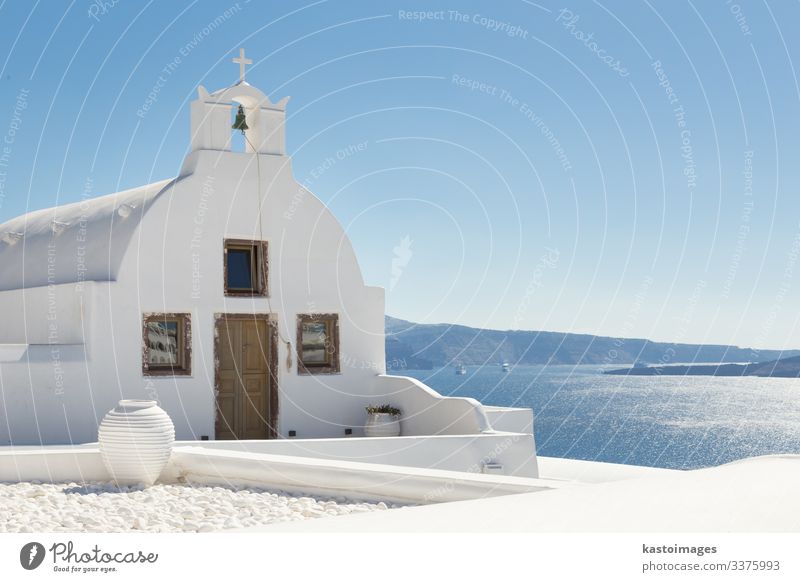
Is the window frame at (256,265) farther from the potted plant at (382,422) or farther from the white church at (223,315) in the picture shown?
the potted plant at (382,422)

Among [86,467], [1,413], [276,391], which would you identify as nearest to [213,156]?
[276,391]

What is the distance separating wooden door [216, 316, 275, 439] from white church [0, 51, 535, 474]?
0.08ft

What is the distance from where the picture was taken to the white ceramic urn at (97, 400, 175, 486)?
9.45 meters

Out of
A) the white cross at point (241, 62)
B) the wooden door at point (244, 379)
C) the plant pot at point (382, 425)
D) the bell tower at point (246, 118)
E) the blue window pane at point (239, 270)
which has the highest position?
the white cross at point (241, 62)

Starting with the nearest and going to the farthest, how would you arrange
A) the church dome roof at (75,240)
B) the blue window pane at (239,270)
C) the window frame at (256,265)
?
the church dome roof at (75,240)
the window frame at (256,265)
the blue window pane at (239,270)

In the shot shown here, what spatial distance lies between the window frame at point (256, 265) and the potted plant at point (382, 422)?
8.63ft

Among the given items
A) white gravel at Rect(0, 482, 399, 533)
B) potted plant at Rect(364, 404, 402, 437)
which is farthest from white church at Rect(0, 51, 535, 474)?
white gravel at Rect(0, 482, 399, 533)

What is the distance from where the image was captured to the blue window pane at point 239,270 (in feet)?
48.8

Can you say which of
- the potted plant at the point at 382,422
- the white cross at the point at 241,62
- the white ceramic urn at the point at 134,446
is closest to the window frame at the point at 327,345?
the potted plant at the point at 382,422

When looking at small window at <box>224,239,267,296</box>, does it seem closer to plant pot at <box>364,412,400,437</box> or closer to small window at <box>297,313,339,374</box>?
small window at <box>297,313,339,374</box>

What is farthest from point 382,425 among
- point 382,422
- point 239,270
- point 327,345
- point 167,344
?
point 167,344

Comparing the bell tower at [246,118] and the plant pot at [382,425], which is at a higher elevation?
the bell tower at [246,118]

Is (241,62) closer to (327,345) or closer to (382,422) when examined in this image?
(327,345)

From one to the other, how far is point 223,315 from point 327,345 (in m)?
1.88
